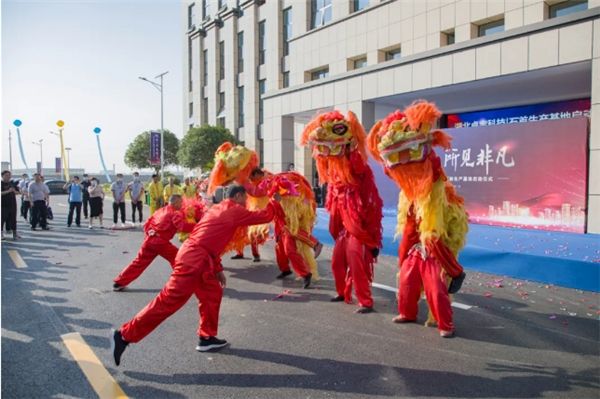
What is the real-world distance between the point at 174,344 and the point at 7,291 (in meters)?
3.28

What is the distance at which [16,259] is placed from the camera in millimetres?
8227

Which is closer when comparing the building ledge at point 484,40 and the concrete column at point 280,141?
the building ledge at point 484,40

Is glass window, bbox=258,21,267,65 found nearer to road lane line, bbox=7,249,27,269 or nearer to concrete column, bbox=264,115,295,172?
concrete column, bbox=264,115,295,172

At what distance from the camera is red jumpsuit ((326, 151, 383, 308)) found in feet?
16.1

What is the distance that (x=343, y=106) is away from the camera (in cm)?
1349

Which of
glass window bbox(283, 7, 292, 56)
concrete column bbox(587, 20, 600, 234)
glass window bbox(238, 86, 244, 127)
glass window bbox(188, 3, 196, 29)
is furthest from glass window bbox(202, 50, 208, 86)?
concrete column bbox(587, 20, 600, 234)

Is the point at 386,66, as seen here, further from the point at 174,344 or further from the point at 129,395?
the point at 129,395

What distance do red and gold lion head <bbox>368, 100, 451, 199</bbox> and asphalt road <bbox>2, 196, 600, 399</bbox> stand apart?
143 cm

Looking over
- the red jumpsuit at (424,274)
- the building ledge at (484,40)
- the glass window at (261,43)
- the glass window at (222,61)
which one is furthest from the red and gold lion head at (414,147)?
the glass window at (222,61)

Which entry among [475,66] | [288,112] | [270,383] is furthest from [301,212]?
[288,112]

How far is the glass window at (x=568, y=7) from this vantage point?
1050cm

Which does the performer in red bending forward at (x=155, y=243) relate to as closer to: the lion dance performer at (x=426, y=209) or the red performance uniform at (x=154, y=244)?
the red performance uniform at (x=154, y=244)

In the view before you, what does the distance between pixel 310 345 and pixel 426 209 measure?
1610 mm

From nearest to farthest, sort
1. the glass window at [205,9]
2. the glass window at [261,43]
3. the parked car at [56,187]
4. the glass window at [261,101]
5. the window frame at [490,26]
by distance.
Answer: the window frame at [490,26]
the glass window at [261,43]
the glass window at [261,101]
the parked car at [56,187]
the glass window at [205,9]
